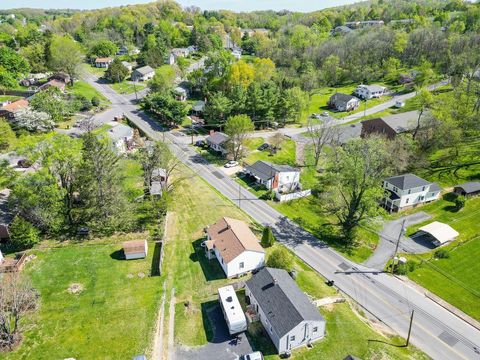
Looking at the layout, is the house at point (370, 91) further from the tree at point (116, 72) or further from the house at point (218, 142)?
the tree at point (116, 72)

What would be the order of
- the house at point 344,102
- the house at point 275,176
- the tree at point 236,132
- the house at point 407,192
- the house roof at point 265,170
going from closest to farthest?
the house at point 407,192, the house at point 275,176, the house roof at point 265,170, the tree at point 236,132, the house at point 344,102

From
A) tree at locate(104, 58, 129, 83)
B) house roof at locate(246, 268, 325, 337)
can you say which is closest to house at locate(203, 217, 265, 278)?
house roof at locate(246, 268, 325, 337)

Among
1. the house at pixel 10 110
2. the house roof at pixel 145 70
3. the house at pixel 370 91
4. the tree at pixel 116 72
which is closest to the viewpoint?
the house at pixel 10 110

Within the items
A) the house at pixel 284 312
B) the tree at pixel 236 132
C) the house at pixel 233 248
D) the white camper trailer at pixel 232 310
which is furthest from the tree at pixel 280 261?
the tree at pixel 236 132

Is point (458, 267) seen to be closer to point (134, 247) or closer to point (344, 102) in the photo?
point (134, 247)

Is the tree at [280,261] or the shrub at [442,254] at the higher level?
the tree at [280,261]

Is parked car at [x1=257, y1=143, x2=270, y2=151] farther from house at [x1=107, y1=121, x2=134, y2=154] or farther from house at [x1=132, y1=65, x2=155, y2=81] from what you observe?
house at [x1=132, y1=65, x2=155, y2=81]

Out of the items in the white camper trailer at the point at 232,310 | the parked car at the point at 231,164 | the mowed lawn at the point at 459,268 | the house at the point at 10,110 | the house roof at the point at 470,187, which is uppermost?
the house at the point at 10,110
